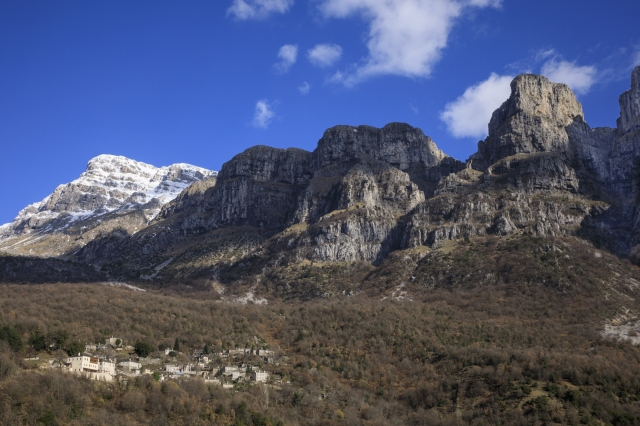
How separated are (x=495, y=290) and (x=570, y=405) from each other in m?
57.2

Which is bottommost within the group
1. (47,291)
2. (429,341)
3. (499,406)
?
(499,406)

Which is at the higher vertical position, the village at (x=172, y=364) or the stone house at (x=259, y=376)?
the village at (x=172, y=364)

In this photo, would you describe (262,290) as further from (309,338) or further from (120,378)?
(120,378)

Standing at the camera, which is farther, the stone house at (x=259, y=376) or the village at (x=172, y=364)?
the stone house at (x=259, y=376)

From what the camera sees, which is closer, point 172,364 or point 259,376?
point 259,376

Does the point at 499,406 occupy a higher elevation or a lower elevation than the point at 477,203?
lower

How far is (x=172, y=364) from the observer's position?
110562 mm

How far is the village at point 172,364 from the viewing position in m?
97.1

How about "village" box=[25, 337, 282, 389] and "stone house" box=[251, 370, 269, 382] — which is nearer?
"village" box=[25, 337, 282, 389]

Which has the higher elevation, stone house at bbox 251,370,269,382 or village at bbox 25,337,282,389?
village at bbox 25,337,282,389

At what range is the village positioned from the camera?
97.1 meters

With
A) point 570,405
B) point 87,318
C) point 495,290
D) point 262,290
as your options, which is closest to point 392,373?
point 570,405

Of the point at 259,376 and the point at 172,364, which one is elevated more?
the point at 172,364

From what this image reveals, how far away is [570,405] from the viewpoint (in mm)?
96062
